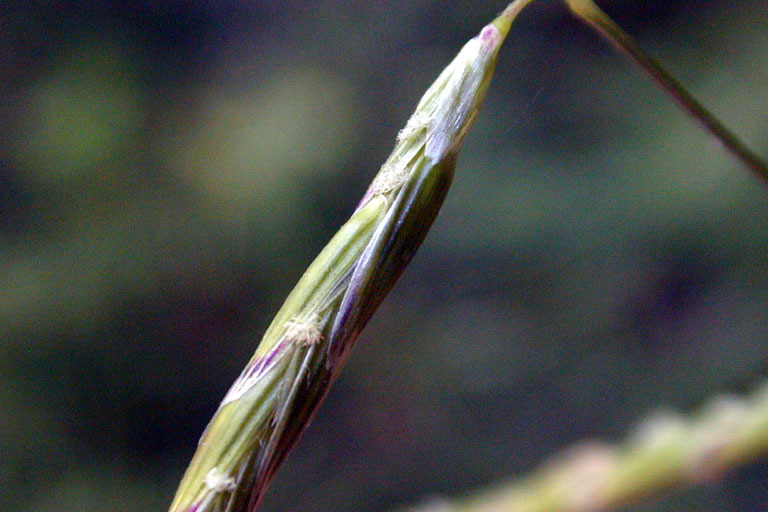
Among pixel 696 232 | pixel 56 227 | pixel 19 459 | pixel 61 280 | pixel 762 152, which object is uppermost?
pixel 762 152

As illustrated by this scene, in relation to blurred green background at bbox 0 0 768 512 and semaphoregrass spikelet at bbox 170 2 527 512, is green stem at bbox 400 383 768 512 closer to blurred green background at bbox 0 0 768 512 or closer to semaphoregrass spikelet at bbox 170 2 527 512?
semaphoregrass spikelet at bbox 170 2 527 512

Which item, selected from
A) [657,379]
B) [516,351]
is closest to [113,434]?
[516,351]

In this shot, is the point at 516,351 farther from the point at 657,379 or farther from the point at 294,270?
the point at 294,270

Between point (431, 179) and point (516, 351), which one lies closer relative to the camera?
point (431, 179)

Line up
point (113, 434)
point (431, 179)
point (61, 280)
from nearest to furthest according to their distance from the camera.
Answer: point (431, 179), point (61, 280), point (113, 434)

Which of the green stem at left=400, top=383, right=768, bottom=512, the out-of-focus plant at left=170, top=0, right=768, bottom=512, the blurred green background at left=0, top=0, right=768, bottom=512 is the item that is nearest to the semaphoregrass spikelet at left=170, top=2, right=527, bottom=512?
the out-of-focus plant at left=170, top=0, right=768, bottom=512

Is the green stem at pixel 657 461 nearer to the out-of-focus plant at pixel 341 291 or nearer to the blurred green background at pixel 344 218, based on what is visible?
the out-of-focus plant at pixel 341 291

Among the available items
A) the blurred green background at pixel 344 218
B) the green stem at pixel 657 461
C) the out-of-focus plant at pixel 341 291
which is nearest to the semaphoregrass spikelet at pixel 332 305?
the out-of-focus plant at pixel 341 291

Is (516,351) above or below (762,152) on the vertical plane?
below
